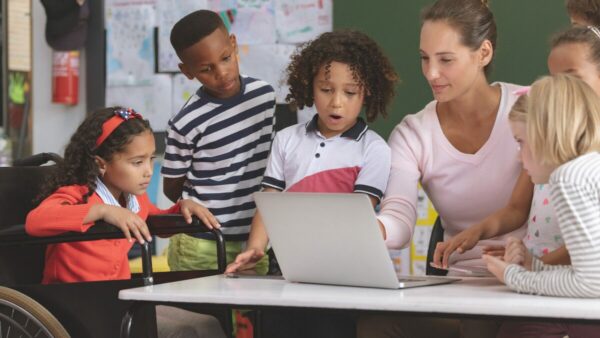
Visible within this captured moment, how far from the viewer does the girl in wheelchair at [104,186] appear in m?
2.09

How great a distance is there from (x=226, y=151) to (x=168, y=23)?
1.68 metres

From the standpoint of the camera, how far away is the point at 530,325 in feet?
5.16

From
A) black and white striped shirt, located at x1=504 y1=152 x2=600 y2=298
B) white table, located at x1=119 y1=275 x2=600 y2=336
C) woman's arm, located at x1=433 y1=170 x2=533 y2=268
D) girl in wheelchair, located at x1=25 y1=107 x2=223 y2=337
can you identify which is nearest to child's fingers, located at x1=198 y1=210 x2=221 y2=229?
girl in wheelchair, located at x1=25 y1=107 x2=223 y2=337

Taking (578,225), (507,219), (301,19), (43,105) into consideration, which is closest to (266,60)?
(301,19)

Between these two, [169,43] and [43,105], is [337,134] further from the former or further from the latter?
[43,105]

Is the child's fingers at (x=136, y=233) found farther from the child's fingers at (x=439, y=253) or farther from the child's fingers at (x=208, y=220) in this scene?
the child's fingers at (x=439, y=253)

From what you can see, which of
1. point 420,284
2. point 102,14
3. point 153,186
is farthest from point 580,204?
point 102,14

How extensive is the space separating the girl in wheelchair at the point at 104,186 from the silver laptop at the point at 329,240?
436mm

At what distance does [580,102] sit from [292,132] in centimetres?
87

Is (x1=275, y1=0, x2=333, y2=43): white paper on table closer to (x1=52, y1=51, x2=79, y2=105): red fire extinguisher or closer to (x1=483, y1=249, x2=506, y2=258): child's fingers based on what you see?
(x1=52, y1=51, x2=79, y2=105): red fire extinguisher

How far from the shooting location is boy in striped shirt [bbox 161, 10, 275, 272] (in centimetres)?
238

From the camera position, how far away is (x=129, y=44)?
13.2ft

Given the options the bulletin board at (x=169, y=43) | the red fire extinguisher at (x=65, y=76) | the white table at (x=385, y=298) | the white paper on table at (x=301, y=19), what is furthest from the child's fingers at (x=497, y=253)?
the red fire extinguisher at (x=65, y=76)

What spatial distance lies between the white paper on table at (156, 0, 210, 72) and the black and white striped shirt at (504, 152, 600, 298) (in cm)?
267
